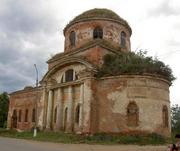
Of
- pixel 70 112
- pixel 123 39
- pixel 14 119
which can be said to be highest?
pixel 123 39

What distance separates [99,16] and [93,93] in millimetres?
9068

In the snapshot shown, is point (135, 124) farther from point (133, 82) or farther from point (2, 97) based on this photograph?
point (2, 97)

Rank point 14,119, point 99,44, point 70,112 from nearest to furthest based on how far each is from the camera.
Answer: point 70,112 < point 99,44 < point 14,119

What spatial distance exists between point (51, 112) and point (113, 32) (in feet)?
32.7

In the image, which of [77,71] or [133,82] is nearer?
[133,82]

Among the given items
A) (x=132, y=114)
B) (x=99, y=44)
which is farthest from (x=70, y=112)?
(x=99, y=44)

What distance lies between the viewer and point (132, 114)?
1992 cm

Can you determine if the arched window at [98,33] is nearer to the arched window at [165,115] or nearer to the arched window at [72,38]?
the arched window at [72,38]

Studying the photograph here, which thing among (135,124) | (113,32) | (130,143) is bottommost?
(130,143)

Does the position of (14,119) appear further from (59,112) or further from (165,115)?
(165,115)

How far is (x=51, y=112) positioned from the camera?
81.8 ft

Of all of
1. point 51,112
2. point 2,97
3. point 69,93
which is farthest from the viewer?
point 2,97

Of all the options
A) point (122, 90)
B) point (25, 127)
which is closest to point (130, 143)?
point (122, 90)

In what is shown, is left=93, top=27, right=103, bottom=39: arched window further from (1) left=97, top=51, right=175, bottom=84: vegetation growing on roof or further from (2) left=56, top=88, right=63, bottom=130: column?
(2) left=56, top=88, right=63, bottom=130: column
